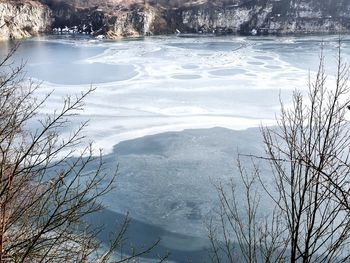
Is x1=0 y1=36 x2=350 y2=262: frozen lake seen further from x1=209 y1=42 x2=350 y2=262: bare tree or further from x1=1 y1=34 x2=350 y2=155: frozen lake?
x1=209 y1=42 x2=350 y2=262: bare tree

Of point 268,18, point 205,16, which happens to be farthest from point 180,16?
point 268,18

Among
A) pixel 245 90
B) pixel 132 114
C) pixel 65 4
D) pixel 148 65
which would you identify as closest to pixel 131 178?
pixel 132 114

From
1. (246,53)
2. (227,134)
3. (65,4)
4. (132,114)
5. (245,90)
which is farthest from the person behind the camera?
(65,4)

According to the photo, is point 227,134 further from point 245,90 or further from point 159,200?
point 245,90

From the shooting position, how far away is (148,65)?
2719 centimetres

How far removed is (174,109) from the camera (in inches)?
711

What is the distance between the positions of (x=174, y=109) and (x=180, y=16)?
118 feet

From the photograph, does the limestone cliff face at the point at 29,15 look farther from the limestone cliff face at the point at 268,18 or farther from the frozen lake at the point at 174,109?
the limestone cliff face at the point at 268,18

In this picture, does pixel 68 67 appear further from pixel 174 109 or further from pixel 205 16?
pixel 205 16

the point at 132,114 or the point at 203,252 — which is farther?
the point at 132,114

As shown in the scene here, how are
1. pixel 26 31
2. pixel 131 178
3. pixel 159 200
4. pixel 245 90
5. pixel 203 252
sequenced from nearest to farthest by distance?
pixel 203 252, pixel 159 200, pixel 131 178, pixel 245 90, pixel 26 31

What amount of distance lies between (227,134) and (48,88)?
10.0 m

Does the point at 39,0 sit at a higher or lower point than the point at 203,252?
higher

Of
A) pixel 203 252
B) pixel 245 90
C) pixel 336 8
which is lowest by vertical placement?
pixel 203 252
